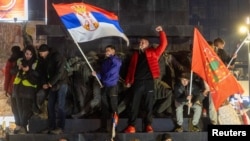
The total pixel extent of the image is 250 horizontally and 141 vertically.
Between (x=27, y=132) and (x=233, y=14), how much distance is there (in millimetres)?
34661

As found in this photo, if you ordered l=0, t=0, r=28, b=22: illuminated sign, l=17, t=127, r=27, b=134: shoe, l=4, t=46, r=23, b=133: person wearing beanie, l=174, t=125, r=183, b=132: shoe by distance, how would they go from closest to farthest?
l=17, t=127, r=27, b=134: shoe → l=174, t=125, r=183, b=132: shoe → l=4, t=46, r=23, b=133: person wearing beanie → l=0, t=0, r=28, b=22: illuminated sign

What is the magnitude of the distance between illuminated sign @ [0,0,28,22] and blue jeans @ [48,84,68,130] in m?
23.0

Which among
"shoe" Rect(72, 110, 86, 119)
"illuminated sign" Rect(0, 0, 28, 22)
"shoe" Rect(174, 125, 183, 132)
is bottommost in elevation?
"shoe" Rect(174, 125, 183, 132)

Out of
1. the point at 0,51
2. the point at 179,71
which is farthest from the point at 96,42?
the point at 0,51

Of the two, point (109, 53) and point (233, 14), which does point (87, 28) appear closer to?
point (109, 53)

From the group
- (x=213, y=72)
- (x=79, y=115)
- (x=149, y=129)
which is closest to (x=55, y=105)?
(x=79, y=115)

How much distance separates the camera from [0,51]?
31031mm

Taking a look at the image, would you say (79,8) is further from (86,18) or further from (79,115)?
(79,115)

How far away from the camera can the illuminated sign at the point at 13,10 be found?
33688 millimetres

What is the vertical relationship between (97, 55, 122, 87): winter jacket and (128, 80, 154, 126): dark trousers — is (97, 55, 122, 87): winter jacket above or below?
above

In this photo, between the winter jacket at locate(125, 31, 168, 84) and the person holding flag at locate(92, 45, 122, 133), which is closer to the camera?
the person holding flag at locate(92, 45, 122, 133)

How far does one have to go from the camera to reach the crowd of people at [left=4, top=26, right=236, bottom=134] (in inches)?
436

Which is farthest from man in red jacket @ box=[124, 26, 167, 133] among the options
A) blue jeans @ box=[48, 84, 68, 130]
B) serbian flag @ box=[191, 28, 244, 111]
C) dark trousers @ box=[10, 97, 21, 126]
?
dark trousers @ box=[10, 97, 21, 126]

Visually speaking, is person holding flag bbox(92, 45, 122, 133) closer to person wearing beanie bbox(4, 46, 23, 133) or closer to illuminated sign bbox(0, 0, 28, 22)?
person wearing beanie bbox(4, 46, 23, 133)
